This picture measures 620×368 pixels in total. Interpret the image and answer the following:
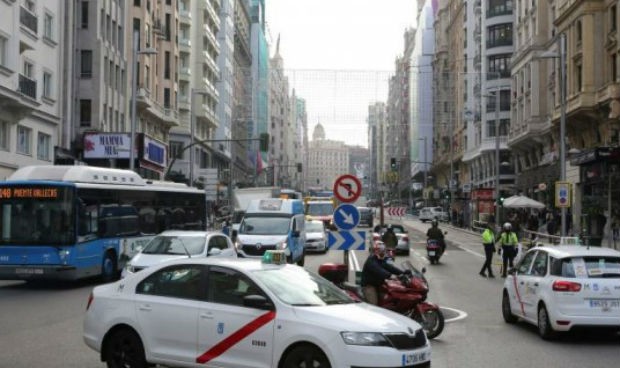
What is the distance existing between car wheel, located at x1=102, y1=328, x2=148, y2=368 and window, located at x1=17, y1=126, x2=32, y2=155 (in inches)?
1158

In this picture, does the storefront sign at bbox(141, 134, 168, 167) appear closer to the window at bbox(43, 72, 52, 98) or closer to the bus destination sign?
the window at bbox(43, 72, 52, 98)

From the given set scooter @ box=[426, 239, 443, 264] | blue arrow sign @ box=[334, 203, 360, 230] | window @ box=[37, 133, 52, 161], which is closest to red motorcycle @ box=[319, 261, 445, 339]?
blue arrow sign @ box=[334, 203, 360, 230]

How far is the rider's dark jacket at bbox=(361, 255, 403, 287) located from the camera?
1233 centimetres

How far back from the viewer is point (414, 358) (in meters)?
7.69

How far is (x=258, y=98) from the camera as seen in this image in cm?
12594

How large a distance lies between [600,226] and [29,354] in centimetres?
3240

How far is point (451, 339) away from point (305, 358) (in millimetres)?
5350

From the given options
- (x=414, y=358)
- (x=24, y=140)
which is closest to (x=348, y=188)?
(x=414, y=358)

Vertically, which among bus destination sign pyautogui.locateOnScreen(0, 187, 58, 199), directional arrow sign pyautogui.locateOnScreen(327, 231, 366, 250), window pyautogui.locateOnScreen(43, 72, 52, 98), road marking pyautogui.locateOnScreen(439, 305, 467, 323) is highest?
window pyautogui.locateOnScreen(43, 72, 52, 98)

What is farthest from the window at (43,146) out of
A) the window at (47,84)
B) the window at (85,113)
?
the window at (85,113)

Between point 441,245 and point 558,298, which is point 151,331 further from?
point 441,245

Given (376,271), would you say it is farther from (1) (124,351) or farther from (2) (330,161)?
(2) (330,161)

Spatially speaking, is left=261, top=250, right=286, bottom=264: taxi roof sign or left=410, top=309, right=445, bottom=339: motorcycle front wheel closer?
left=261, top=250, right=286, bottom=264: taxi roof sign

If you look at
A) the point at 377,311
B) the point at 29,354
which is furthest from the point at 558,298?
the point at 29,354
